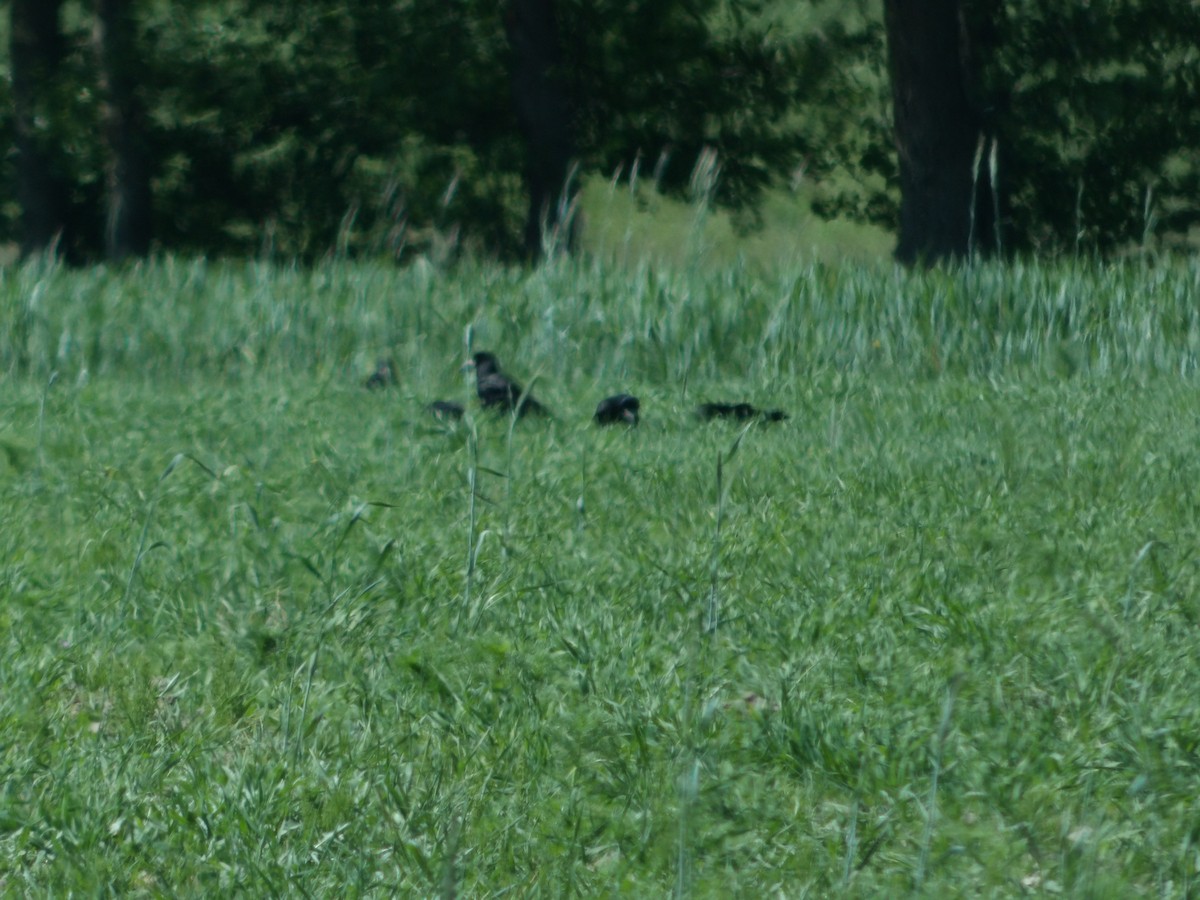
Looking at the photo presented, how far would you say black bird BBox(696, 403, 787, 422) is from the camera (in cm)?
541

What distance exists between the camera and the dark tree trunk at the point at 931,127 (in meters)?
10.5

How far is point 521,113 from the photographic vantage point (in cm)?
1434

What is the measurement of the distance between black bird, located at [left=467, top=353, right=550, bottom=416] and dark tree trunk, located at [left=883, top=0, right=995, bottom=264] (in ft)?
17.9

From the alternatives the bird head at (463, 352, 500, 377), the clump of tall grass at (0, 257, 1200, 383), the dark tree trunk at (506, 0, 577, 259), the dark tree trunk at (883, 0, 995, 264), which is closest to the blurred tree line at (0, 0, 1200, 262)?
the dark tree trunk at (506, 0, 577, 259)

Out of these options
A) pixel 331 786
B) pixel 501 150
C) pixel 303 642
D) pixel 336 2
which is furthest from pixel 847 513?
pixel 336 2

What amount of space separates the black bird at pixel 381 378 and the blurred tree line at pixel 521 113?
6.89 metres

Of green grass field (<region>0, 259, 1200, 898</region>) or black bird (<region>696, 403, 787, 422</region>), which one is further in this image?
black bird (<region>696, 403, 787, 422</region>)

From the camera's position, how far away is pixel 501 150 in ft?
51.1

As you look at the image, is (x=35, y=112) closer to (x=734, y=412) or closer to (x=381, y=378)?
(x=381, y=378)

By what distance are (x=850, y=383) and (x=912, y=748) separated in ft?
11.6

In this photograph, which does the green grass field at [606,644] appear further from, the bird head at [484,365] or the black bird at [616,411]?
the bird head at [484,365]

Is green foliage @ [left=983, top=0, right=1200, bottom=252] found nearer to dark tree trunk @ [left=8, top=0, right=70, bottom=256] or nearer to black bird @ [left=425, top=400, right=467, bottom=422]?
dark tree trunk @ [left=8, top=0, right=70, bottom=256]

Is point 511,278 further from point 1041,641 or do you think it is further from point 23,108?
point 23,108

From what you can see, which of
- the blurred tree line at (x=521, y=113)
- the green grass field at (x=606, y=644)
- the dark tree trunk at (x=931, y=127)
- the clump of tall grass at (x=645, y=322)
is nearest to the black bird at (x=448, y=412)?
the green grass field at (x=606, y=644)
